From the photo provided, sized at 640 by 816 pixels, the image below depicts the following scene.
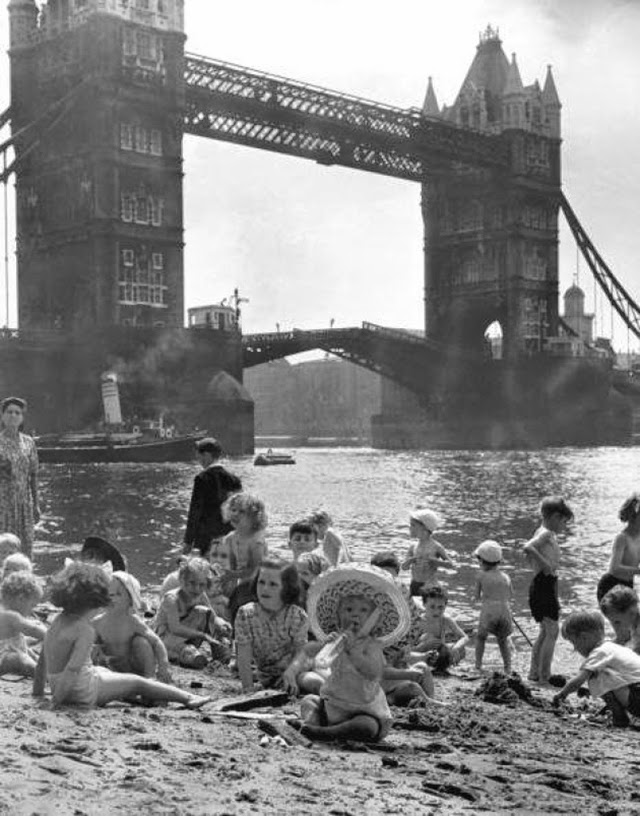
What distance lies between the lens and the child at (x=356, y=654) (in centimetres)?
725

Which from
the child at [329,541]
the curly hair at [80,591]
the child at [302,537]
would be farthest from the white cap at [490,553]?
the curly hair at [80,591]

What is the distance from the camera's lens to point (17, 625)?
9039 mm

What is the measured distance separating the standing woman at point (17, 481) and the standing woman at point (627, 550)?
17.4ft

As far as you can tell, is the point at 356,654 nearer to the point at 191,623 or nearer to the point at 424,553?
the point at 191,623

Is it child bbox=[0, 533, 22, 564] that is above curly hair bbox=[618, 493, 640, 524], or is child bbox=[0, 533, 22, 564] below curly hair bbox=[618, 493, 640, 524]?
below

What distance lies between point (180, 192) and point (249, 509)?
207 feet

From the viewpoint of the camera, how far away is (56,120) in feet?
223

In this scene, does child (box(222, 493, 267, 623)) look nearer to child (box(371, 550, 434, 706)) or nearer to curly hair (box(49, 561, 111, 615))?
child (box(371, 550, 434, 706))

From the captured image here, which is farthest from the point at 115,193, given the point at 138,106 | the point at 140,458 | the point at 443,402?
the point at 443,402

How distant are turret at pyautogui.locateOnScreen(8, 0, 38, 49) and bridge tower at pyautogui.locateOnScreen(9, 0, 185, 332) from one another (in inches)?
2.2

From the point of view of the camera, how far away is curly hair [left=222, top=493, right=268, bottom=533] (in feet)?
32.8

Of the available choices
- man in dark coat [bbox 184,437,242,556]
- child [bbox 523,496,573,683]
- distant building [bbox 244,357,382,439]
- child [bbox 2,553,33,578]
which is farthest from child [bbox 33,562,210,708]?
distant building [bbox 244,357,382,439]

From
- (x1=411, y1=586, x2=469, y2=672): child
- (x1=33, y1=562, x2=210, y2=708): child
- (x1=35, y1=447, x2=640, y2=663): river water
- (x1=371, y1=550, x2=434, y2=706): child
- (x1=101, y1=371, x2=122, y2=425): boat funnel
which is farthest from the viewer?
(x1=101, y1=371, x2=122, y2=425): boat funnel


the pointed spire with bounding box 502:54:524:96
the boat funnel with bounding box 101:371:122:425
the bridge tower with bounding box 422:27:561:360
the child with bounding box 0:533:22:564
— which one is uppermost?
the pointed spire with bounding box 502:54:524:96
